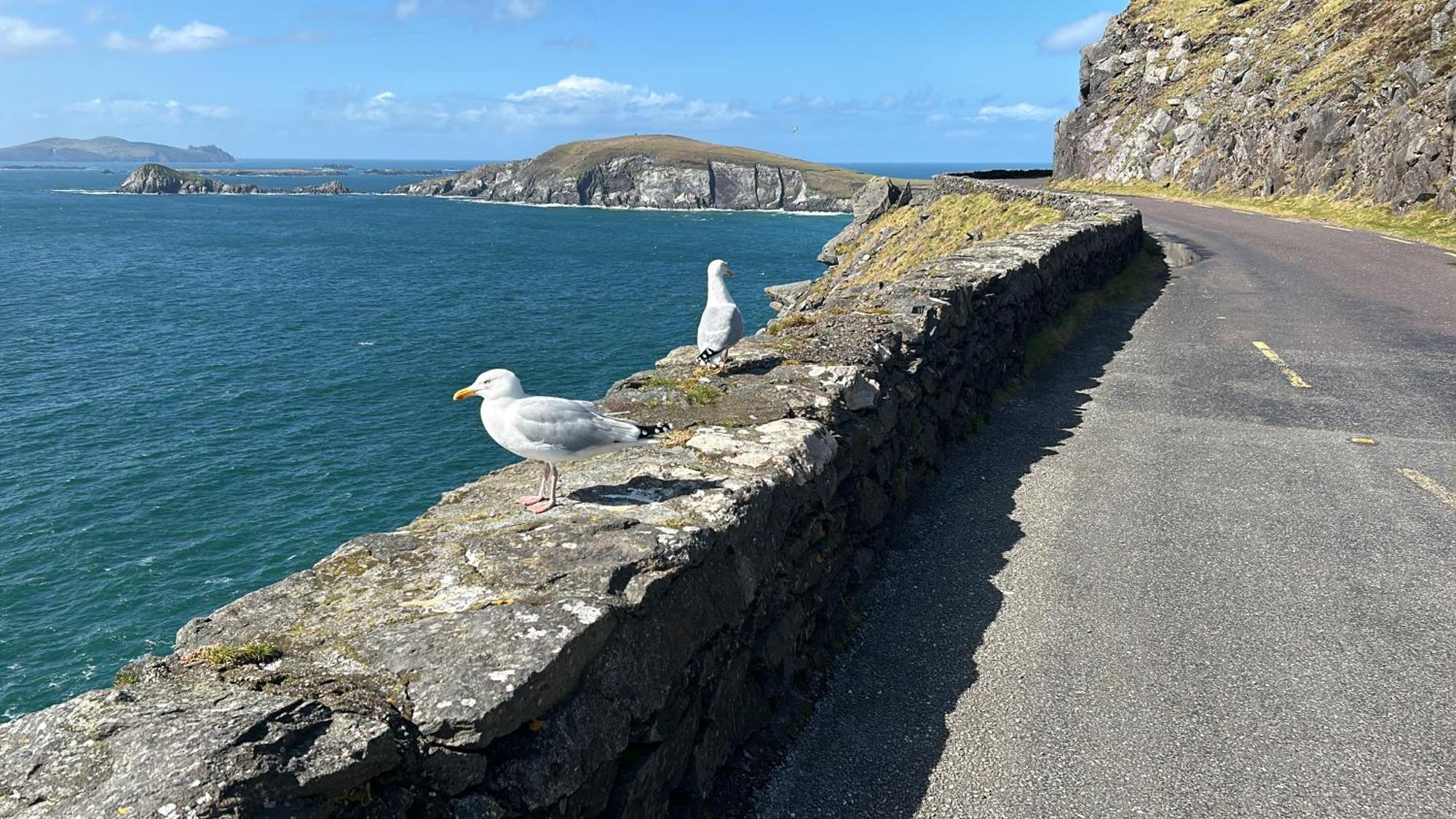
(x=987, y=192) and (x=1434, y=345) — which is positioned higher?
(x=987, y=192)

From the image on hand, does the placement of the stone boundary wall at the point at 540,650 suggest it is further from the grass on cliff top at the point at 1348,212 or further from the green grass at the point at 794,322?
the grass on cliff top at the point at 1348,212

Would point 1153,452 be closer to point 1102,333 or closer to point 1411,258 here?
point 1102,333

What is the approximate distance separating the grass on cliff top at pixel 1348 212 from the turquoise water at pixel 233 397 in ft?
94.9

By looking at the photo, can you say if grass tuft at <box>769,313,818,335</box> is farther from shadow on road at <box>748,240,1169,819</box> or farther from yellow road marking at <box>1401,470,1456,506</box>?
yellow road marking at <box>1401,470,1456,506</box>

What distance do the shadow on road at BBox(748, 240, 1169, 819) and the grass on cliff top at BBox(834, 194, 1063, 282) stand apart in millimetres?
26300

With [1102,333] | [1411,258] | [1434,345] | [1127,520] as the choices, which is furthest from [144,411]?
[1411,258]

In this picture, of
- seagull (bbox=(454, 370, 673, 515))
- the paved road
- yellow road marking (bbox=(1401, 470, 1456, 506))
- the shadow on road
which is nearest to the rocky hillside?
the paved road

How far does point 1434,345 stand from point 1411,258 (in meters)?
12.8

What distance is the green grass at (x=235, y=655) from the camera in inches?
167

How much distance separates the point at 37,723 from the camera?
358 cm

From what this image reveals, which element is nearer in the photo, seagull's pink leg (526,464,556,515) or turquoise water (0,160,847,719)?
seagull's pink leg (526,464,556,515)

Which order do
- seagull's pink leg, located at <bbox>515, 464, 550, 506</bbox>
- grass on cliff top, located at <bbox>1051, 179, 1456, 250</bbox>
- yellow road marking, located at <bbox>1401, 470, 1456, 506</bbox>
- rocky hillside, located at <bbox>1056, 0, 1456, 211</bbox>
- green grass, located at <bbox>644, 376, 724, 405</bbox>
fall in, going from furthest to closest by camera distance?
rocky hillside, located at <bbox>1056, 0, 1456, 211</bbox>
grass on cliff top, located at <bbox>1051, 179, 1456, 250</bbox>
yellow road marking, located at <bbox>1401, 470, 1456, 506</bbox>
green grass, located at <bbox>644, 376, 724, 405</bbox>
seagull's pink leg, located at <bbox>515, 464, 550, 506</bbox>

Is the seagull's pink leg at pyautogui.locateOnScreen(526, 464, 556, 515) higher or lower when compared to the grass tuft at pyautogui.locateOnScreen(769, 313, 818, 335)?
lower

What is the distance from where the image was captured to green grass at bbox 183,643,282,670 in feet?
13.9
